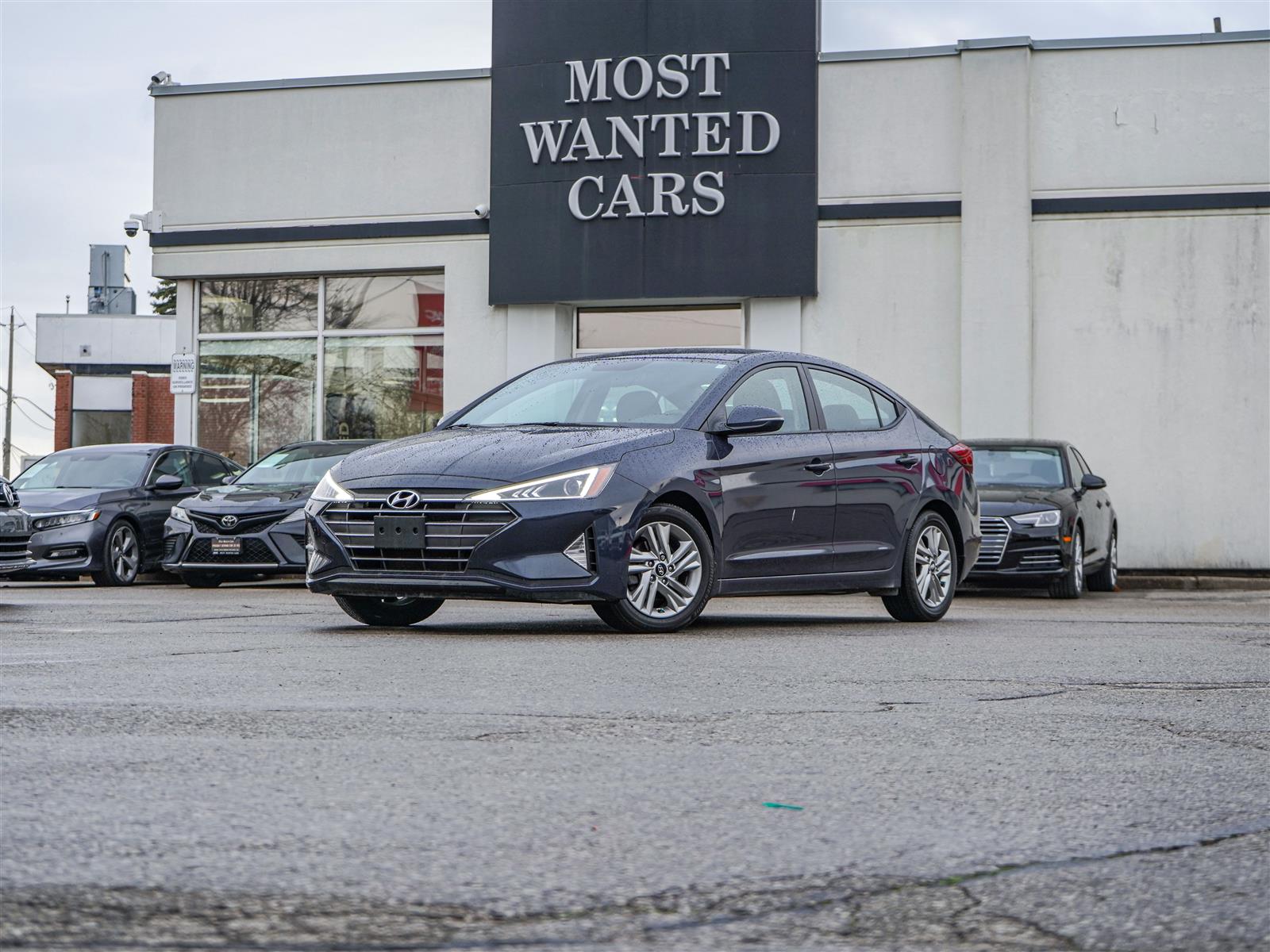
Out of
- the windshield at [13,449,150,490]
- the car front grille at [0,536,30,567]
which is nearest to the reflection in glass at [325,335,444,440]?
the windshield at [13,449,150,490]

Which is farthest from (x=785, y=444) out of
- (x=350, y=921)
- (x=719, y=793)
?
(x=350, y=921)

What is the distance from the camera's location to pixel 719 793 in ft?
13.7

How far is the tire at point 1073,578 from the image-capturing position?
16.0m

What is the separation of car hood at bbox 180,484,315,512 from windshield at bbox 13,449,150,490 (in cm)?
168

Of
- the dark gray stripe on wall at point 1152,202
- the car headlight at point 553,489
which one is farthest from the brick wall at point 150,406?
the car headlight at point 553,489

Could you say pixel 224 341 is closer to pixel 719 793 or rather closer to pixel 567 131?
pixel 567 131

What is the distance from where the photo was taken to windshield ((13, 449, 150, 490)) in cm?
1838

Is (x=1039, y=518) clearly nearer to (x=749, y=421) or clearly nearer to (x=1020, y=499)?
(x=1020, y=499)

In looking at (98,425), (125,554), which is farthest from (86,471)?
(98,425)

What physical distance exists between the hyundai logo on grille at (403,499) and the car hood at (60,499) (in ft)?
29.9

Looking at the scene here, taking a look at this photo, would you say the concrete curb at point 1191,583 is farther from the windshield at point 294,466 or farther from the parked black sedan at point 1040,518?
the windshield at point 294,466

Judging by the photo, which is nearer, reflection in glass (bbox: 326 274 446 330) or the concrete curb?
the concrete curb

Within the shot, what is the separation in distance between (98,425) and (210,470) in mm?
38772

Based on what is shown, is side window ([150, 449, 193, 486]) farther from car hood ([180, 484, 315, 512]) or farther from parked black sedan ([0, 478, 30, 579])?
parked black sedan ([0, 478, 30, 579])
